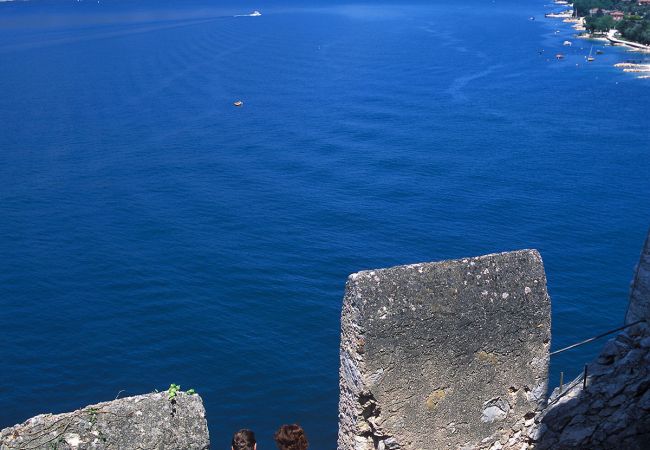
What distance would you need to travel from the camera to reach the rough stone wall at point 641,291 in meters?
6.23

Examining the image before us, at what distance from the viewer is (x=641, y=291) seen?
6.28 meters

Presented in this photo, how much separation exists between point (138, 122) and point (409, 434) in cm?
5782

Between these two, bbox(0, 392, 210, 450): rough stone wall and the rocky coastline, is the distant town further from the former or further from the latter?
bbox(0, 392, 210, 450): rough stone wall

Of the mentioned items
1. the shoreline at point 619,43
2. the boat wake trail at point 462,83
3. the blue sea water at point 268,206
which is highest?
the shoreline at point 619,43

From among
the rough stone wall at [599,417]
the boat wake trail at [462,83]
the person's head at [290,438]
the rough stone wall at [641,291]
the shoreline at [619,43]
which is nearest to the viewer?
the person's head at [290,438]

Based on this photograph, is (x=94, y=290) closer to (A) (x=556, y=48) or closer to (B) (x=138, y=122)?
(B) (x=138, y=122)

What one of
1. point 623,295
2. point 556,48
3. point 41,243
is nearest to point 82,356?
point 41,243

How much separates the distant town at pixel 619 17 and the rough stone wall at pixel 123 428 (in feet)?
347

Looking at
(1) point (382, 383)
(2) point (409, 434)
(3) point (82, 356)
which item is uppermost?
(1) point (382, 383)

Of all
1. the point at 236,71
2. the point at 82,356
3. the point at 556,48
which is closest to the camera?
the point at 82,356

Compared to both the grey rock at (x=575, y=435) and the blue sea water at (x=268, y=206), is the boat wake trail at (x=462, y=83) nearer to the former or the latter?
the blue sea water at (x=268, y=206)

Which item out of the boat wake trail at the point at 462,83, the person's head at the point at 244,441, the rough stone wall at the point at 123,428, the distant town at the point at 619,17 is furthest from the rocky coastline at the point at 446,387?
the distant town at the point at 619,17


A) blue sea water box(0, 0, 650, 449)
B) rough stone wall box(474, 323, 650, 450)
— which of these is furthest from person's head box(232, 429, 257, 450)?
blue sea water box(0, 0, 650, 449)

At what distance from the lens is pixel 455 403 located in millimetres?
5328
